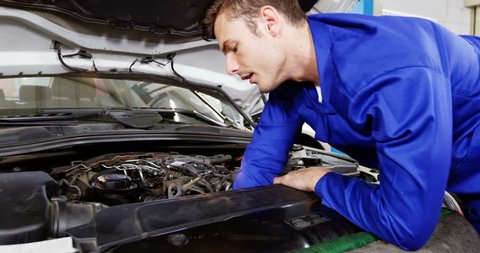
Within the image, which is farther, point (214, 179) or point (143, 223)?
point (214, 179)

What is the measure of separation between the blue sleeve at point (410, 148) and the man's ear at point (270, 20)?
283mm

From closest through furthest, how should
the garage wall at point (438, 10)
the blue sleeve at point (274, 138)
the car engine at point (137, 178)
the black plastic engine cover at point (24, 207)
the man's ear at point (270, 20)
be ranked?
the black plastic engine cover at point (24, 207)
the man's ear at point (270, 20)
the car engine at point (137, 178)
the blue sleeve at point (274, 138)
the garage wall at point (438, 10)

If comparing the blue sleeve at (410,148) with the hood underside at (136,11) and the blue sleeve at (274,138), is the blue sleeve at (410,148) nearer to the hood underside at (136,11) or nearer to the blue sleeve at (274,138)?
the blue sleeve at (274,138)

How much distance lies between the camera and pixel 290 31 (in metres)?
1.00

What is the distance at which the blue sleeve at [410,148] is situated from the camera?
78cm

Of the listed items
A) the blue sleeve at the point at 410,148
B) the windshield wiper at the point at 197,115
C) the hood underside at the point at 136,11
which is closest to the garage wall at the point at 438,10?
the windshield wiper at the point at 197,115

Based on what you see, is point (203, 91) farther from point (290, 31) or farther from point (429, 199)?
point (429, 199)

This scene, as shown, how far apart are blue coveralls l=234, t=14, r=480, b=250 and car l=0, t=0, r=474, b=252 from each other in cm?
10

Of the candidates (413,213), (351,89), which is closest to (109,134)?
(351,89)

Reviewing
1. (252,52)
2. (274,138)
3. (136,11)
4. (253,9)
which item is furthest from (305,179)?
(136,11)

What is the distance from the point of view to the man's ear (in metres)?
0.98

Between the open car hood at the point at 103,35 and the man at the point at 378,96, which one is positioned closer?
the man at the point at 378,96

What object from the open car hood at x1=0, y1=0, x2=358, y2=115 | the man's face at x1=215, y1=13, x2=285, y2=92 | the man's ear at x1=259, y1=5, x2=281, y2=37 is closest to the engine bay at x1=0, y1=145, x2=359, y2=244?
the man's face at x1=215, y1=13, x2=285, y2=92

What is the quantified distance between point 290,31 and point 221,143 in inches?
29.2
